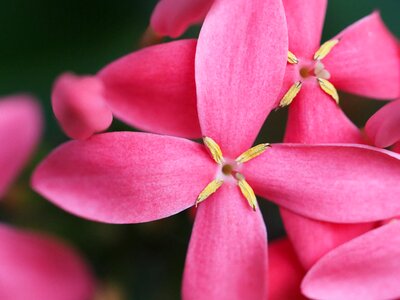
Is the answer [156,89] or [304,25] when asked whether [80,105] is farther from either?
[304,25]

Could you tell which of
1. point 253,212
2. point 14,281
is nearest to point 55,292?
point 14,281

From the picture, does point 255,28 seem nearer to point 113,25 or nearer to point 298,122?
point 298,122

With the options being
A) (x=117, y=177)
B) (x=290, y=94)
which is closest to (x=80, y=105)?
(x=117, y=177)

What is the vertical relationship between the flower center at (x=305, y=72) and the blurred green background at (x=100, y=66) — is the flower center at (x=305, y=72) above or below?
above

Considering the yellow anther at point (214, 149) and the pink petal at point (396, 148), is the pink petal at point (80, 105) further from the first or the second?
the pink petal at point (396, 148)

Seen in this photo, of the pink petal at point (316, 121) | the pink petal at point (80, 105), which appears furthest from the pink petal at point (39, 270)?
the pink petal at point (316, 121)

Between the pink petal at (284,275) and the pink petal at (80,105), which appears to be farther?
the pink petal at (284,275)

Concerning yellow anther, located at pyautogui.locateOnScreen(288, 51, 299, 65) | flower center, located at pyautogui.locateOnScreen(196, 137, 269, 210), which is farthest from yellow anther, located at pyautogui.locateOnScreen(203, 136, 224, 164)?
yellow anther, located at pyautogui.locateOnScreen(288, 51, 299, 65)
